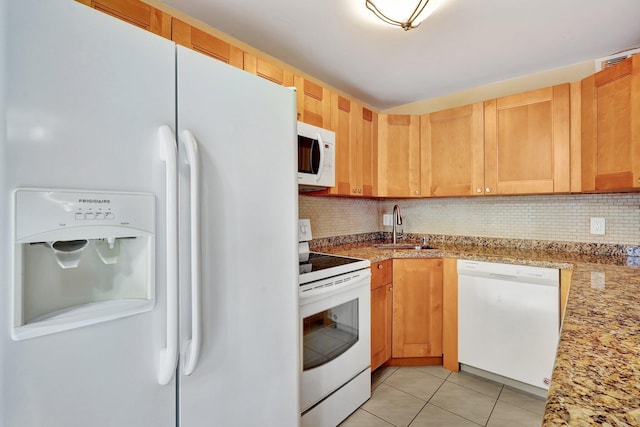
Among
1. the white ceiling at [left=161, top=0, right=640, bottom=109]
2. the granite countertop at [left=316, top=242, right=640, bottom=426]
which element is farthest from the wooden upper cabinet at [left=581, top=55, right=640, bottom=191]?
the granite countertop at [left=316, top=242, right=640, bottom=426]

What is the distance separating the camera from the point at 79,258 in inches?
29.4

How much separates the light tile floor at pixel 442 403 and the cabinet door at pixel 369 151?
4.78 ft

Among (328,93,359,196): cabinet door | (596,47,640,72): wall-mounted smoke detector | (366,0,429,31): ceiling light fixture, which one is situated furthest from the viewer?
(328,93,359,196): cabinet door

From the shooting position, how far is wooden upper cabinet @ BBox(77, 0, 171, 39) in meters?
1.17

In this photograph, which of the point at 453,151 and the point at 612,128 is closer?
the point at 612,128

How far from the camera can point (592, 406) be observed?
431 mm

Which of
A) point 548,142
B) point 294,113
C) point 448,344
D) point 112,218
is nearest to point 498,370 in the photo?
point 448,344

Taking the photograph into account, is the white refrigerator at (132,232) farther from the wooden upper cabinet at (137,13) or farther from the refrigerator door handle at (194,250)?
the wooden upper cabinet at (137,13)

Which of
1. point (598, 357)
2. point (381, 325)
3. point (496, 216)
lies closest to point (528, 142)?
point (496, 216)

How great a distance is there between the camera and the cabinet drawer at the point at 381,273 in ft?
6.77

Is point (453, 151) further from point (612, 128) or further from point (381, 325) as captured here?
point (381, 325)

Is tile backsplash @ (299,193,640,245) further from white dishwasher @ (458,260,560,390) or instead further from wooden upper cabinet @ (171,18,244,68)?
wooden upper cabinet @ (171,18,244,68)

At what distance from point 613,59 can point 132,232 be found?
307cm

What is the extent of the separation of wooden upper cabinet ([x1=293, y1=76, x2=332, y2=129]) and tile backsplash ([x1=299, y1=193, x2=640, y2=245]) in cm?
63
